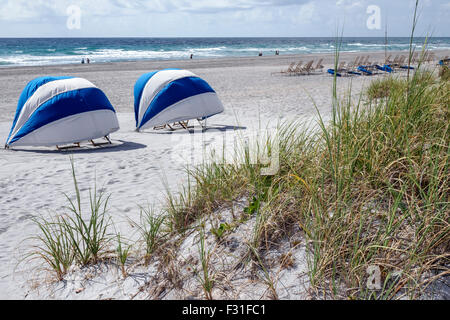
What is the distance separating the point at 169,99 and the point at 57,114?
244 cm

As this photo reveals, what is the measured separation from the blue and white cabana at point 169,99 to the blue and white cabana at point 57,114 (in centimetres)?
133

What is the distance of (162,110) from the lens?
27.4 feet

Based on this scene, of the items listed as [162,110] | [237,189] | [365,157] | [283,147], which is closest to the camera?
[365,157]

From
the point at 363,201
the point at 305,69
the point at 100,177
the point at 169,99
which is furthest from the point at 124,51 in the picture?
the point at 363,201

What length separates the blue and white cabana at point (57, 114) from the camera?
693cm

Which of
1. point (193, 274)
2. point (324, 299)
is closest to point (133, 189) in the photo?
point (193, 274)

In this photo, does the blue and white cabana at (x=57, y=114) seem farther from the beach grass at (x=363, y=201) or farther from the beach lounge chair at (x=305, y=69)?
the beach lounge chair at (x=305, y=69)

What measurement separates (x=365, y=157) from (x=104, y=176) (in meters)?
4.06

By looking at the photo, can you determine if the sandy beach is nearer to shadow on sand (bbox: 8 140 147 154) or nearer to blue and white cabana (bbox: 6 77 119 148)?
shadow on sand (bbox: 8 140 147 154)

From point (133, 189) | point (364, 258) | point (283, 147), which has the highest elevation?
point (283, 147)

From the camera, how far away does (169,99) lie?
8359 mm

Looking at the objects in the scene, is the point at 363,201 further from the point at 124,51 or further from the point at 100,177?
the point at 124,51
